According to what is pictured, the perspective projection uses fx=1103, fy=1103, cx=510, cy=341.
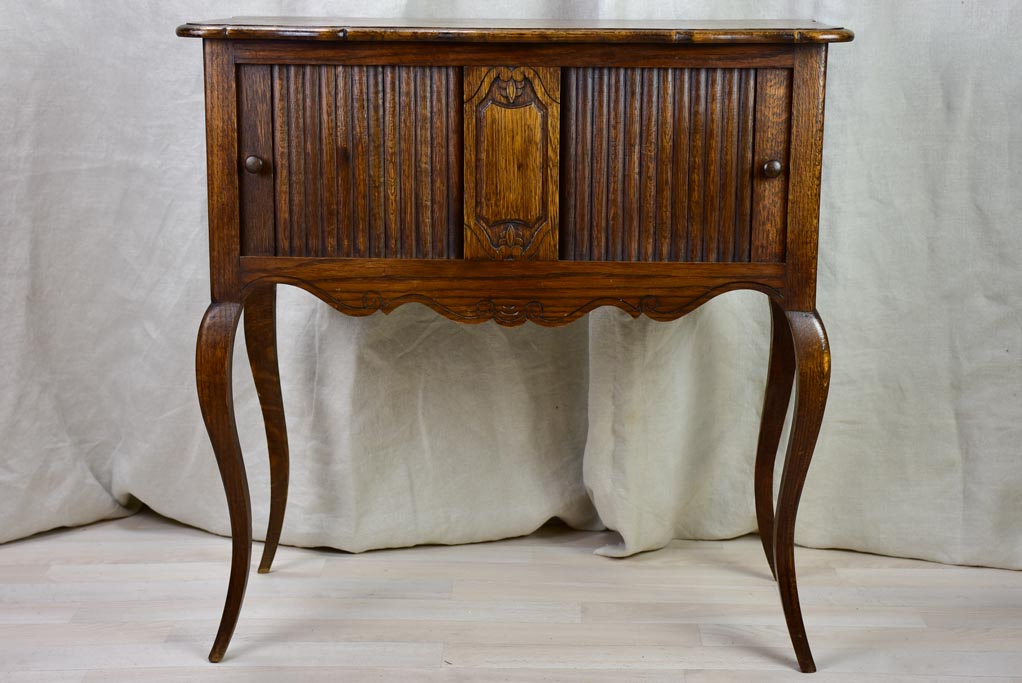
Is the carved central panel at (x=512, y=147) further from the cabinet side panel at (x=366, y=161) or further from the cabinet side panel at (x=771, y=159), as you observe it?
the cabinet side panel at (x=771, y=159)

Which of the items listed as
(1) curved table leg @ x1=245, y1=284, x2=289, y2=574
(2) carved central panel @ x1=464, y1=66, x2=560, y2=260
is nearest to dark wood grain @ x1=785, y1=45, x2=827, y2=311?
(2) carved central panel @ x1=464, y1=66, x2=560, y2=260

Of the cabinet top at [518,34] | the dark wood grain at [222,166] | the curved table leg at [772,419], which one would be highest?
the cabinet top at [518,34]

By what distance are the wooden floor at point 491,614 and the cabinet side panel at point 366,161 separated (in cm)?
59

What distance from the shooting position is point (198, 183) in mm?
1956

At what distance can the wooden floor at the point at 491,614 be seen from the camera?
61.8 inches

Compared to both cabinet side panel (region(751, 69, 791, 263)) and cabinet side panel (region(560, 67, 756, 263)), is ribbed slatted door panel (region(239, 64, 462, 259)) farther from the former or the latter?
cabinet side panel (region(751, 69, 791, 263))

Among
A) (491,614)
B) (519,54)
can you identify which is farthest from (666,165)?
(491,614)

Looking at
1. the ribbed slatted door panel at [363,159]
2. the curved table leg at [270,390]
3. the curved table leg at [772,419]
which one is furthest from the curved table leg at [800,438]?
the curved table leg at [270,390]

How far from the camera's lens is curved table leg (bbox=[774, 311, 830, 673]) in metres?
1.47

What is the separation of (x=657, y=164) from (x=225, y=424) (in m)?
0.69

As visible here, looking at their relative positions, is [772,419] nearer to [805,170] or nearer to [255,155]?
[805,170]

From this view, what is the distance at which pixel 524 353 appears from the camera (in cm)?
199

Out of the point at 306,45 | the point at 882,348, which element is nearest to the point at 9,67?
the point at 306,45

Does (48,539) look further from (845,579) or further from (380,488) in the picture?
(845,579)
